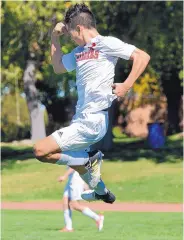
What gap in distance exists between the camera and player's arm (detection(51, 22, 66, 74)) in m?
8.77

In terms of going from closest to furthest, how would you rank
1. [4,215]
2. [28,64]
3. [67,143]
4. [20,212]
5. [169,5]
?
[67,143], [4,215], [20,212], [169,5], [28,64]

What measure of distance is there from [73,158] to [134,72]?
1286 mm

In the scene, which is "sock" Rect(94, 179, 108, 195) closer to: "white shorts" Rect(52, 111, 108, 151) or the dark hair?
"white shorts" Rect(52, 111, 108, 151)

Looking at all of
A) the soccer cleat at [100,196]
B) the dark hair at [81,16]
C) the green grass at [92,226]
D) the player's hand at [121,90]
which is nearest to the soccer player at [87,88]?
the dark hair at [81,16]

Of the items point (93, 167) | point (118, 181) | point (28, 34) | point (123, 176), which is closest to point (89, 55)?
point (93, 167)

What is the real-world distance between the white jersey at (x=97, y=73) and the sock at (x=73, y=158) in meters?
0.52

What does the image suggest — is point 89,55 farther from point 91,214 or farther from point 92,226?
point 92,226

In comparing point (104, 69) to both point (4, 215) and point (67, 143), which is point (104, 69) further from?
point (4, 215)

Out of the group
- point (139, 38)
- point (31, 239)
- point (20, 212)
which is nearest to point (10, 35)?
point (139, 38)

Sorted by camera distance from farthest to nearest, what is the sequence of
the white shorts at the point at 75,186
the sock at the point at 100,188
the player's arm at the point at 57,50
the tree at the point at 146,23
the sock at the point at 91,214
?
the tree at the point at 146,23
the white shorts at the point at 75,186
the sock at the point at 91,214
the sock at the point at 100,188
the player's arm at the point at 57,50

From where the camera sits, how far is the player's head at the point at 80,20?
838 cm

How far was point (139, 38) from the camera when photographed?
31297mm

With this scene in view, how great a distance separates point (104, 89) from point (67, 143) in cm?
76

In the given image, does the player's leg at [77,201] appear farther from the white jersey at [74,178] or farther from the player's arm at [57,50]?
the player's arm at [57,50]
